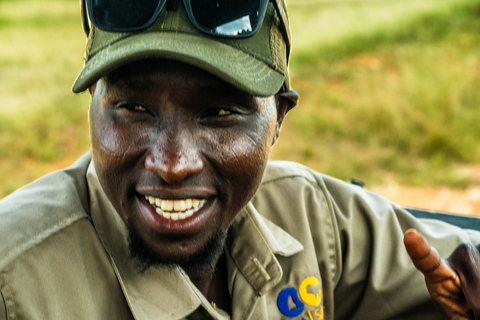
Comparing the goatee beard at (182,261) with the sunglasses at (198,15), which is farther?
the goatee beard at (182,261)

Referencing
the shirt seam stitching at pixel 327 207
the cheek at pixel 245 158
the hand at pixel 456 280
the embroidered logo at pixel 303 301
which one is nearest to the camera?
the cheek at pixel 245 158

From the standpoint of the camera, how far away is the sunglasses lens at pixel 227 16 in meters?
1.46

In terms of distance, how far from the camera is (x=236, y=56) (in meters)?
1.50

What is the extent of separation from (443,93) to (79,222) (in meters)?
5.70

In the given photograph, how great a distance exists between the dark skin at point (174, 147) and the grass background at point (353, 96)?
4.02 metres

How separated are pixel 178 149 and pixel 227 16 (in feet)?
1.14

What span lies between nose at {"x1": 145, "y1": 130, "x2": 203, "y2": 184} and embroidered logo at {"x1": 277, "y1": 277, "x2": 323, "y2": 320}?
27.6 inches

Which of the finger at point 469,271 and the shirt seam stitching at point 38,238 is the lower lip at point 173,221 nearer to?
the shirt seam stitching at point 38,238

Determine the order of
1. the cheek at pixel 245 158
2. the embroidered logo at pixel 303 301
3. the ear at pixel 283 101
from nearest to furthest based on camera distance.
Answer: the cheek at pixel 245 158 → the ear at pixel 283 101 → the embroidered logo at pixel 303 301

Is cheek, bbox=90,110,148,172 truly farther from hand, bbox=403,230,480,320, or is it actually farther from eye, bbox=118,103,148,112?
hand, bbox=403,230,480,320

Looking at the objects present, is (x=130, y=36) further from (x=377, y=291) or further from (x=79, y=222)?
(x=377, y=291)

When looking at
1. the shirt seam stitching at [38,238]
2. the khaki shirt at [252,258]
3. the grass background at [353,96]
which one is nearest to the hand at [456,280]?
the khaki shirt at [252,258]

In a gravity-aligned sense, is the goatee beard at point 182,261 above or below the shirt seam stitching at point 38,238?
below

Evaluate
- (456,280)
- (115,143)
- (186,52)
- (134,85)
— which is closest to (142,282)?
(115,143)
